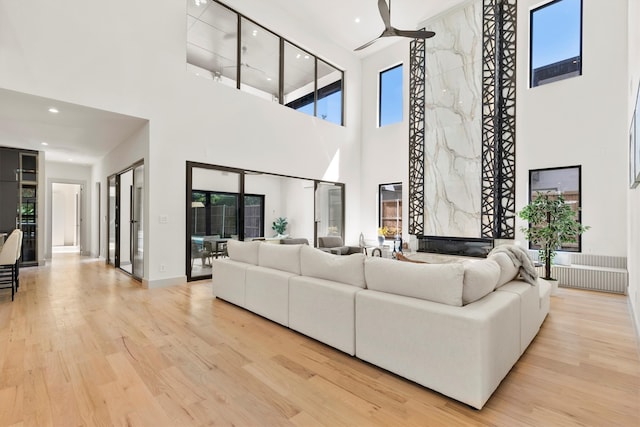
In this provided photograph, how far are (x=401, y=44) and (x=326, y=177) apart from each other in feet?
13.2

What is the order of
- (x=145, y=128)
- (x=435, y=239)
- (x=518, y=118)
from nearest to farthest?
(x=145, y=128) < (x=518, y=118) < (x=435, y=239)

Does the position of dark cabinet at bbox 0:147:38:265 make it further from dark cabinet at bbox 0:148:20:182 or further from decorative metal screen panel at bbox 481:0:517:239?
decorative metal screen panel at bbox 481:0:517:239

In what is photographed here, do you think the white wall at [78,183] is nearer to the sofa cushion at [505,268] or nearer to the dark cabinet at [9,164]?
the dark cabinet at [9,164]

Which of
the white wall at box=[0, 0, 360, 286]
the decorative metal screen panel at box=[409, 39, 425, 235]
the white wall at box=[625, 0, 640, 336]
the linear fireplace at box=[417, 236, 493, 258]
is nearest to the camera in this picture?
the white wall at box=[625, 0, 640, 336]

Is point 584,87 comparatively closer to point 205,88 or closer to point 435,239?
point 435,239

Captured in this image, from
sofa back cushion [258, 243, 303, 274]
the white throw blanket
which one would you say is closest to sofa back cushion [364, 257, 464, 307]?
sofa back cushion [258, 243, 303, 274]

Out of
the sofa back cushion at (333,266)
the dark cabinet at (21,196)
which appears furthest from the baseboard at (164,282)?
the dark cabinet at (21,196)

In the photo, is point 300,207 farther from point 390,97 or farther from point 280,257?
point 280,257

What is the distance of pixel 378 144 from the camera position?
8586mm

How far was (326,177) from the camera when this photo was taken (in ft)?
26.3

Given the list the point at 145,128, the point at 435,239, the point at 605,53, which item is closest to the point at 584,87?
the point at 605,53

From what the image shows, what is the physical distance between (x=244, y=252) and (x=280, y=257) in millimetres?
773

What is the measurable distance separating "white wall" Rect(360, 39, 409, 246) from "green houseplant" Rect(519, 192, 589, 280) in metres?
3.15

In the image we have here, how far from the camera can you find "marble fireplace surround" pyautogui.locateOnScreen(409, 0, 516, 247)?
623 cm
